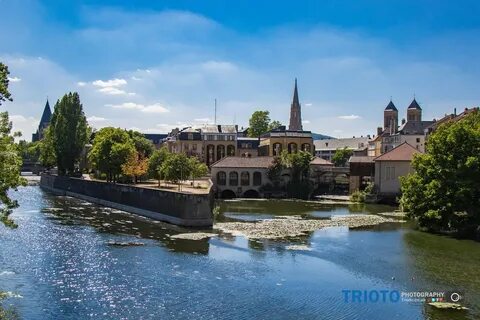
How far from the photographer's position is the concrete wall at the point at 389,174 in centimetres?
9081

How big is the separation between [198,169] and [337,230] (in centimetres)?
4564

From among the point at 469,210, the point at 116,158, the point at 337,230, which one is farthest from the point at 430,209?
the point at 116,158

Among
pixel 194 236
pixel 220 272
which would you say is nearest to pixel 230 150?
pixel 194 236

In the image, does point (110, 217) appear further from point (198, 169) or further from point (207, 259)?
point (198, 169)

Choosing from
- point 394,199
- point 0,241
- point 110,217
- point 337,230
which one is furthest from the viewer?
point 394,199

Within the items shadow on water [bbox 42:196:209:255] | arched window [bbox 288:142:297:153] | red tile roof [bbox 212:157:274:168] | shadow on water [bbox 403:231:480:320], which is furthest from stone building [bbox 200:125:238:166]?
shadow on water [bbox 403:231:480:320]

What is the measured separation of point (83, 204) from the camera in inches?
3191

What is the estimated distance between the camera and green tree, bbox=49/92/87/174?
340ft

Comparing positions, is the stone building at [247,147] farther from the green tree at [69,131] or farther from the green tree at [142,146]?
the green tree at [69,131]

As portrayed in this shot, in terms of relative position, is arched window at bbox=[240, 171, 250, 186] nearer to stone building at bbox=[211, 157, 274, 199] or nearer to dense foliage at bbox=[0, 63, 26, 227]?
stone building at bbox=[211, 157, 274, 199]

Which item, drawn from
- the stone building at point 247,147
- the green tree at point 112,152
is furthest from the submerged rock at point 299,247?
the stone building at point 247,147

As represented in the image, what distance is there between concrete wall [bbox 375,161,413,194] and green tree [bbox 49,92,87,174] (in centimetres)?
5811

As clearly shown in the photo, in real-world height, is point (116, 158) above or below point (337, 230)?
above

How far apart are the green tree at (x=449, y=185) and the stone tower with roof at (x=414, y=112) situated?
346 ft
